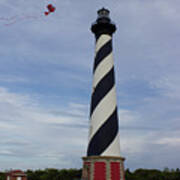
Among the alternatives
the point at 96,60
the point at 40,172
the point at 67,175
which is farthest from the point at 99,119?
the point at 40,172

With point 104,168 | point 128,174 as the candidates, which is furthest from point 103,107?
point 128,174

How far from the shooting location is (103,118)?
21.8 meters

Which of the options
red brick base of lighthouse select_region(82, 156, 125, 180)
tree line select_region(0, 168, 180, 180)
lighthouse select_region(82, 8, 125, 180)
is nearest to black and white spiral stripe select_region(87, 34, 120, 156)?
lighthouse select_region(82, 8, 125, 180)

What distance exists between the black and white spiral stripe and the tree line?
12.4 m

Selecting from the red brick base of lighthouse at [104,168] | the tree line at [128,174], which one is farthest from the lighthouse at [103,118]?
the tree line at [128,174]

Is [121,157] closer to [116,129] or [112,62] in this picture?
[116,129]

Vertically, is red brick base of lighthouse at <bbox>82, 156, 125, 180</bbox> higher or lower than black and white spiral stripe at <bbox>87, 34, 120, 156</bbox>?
lower

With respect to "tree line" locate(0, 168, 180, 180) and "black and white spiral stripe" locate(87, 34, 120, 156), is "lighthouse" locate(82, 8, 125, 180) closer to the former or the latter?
"black and white spiral stripe" locate(87, 34, 120, 156)

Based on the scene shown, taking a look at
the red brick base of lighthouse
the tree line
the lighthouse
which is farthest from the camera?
the tree line

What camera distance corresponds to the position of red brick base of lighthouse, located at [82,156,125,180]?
66.7 ft

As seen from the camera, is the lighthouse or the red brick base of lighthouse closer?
the red brick base of lighthouse

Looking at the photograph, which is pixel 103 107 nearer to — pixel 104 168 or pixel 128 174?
pixel 104 168

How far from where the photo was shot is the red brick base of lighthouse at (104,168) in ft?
66.7

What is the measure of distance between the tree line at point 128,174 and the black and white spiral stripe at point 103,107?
1240cm
